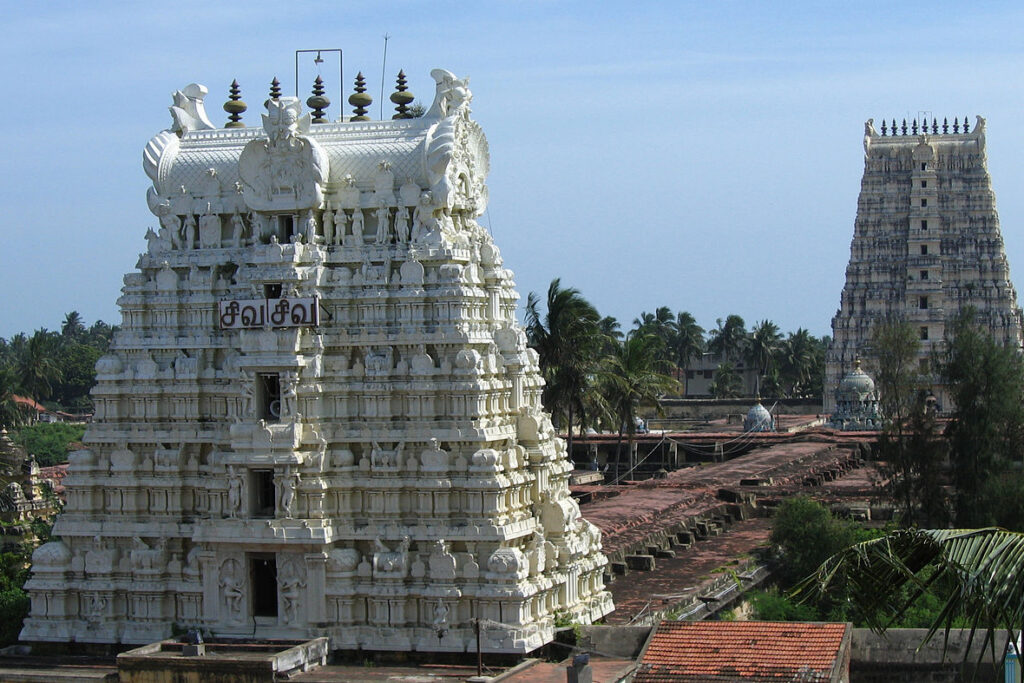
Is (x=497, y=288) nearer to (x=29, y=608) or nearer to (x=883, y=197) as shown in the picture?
(x=29, y=608)

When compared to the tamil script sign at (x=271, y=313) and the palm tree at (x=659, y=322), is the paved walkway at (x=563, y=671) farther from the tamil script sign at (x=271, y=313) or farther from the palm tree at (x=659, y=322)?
the palm tree at (x=659, y=322)

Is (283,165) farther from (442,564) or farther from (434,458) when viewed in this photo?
(442,564)

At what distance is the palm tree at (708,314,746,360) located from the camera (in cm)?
15300

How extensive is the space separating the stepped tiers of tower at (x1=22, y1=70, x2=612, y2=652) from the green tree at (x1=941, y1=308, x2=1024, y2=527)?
1468 cm

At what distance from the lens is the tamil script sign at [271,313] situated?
1387 inches

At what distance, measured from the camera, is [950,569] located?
54.9ft

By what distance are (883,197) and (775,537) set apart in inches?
2984

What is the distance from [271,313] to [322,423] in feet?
8.51

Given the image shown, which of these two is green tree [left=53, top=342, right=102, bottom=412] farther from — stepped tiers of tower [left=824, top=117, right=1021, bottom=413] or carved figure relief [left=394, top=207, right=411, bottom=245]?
carved figure relief [left=394, top=207, right=411, bottom=245]

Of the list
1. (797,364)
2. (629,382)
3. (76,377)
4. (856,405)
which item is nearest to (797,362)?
(797,364)

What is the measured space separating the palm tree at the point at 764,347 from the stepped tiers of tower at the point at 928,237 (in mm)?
24913

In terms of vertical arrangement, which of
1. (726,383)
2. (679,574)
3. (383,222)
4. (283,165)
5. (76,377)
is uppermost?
(283,165)

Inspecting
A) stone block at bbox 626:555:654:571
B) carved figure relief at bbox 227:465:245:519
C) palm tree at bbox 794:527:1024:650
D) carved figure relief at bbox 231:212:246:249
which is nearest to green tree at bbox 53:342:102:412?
stone block at bbox 626:555:654:571

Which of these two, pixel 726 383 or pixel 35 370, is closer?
pixel 35 370
